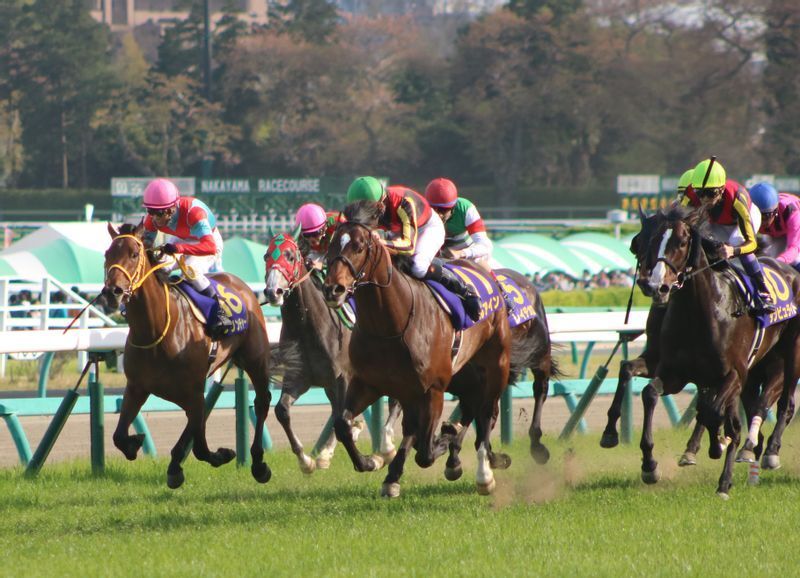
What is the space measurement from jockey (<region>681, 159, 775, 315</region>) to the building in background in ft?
244

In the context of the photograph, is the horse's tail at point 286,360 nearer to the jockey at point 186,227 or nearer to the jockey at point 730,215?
the jockey at point 186,227

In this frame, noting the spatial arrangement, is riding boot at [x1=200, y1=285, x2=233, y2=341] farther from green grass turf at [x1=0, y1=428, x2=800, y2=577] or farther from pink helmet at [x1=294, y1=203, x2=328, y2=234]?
pink helmet at [x1=294, y1=203, x2=328, y2=234]

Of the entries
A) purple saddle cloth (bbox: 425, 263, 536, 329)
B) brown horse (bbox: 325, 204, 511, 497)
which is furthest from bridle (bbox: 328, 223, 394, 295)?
purple saddle cloth (bbox: 425, 263, 536, 329)

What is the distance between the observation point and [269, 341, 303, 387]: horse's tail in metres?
8.36

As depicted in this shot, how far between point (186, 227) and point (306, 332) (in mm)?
1206

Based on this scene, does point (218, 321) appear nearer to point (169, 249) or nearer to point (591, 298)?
point (169, 249)

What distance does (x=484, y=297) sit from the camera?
757 cm

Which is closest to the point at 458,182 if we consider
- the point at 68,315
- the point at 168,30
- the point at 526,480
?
the point at 168,30

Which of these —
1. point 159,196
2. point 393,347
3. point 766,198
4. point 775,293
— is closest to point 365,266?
point 393,347

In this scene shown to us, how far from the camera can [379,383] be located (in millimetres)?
6746

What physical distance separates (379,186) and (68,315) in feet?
34.5

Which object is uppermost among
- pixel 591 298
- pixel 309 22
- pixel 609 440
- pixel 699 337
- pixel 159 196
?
pixel 309 22

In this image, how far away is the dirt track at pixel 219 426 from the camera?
31.2 feet

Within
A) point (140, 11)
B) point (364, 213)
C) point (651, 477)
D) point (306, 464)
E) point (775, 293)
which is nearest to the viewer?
point (364, 213)
